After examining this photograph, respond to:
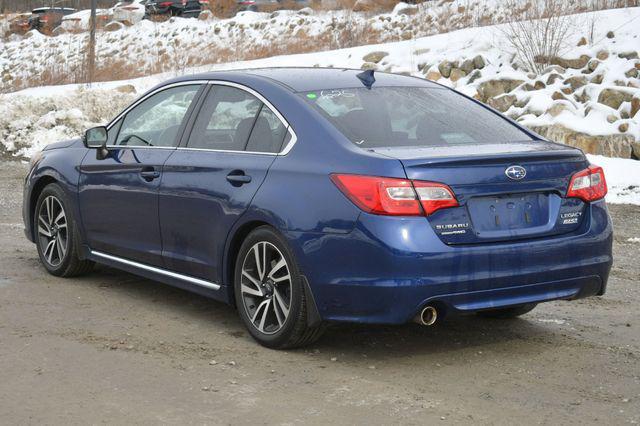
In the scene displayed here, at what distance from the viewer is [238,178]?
5.97 meters

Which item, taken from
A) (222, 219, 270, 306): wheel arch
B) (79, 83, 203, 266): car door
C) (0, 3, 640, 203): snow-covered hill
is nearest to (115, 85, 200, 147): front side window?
(79, 83, 203, 266): car door

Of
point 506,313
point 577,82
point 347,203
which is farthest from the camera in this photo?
point 577,82

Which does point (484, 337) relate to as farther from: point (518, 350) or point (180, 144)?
point (180, 144)

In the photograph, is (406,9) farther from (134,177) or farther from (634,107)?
(134,177)

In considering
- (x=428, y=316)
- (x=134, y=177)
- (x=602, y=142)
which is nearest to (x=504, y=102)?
(x=602, y=142)

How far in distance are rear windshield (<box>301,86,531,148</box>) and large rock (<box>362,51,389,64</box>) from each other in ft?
48.9

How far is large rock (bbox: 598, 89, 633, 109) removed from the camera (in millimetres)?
15758

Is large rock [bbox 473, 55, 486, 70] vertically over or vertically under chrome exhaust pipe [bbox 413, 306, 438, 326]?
under

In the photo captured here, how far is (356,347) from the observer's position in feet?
19.5

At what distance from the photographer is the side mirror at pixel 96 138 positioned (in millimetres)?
7254

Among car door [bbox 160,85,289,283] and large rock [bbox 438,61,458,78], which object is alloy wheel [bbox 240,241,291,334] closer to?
car door [bbox 160,85,289,283]

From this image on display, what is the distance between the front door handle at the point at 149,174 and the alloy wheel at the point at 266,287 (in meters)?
1.07

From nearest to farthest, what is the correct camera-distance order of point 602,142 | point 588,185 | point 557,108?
1. point 588,185
2. point 602,142
3. point 557,108

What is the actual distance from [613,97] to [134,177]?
1068 cm
